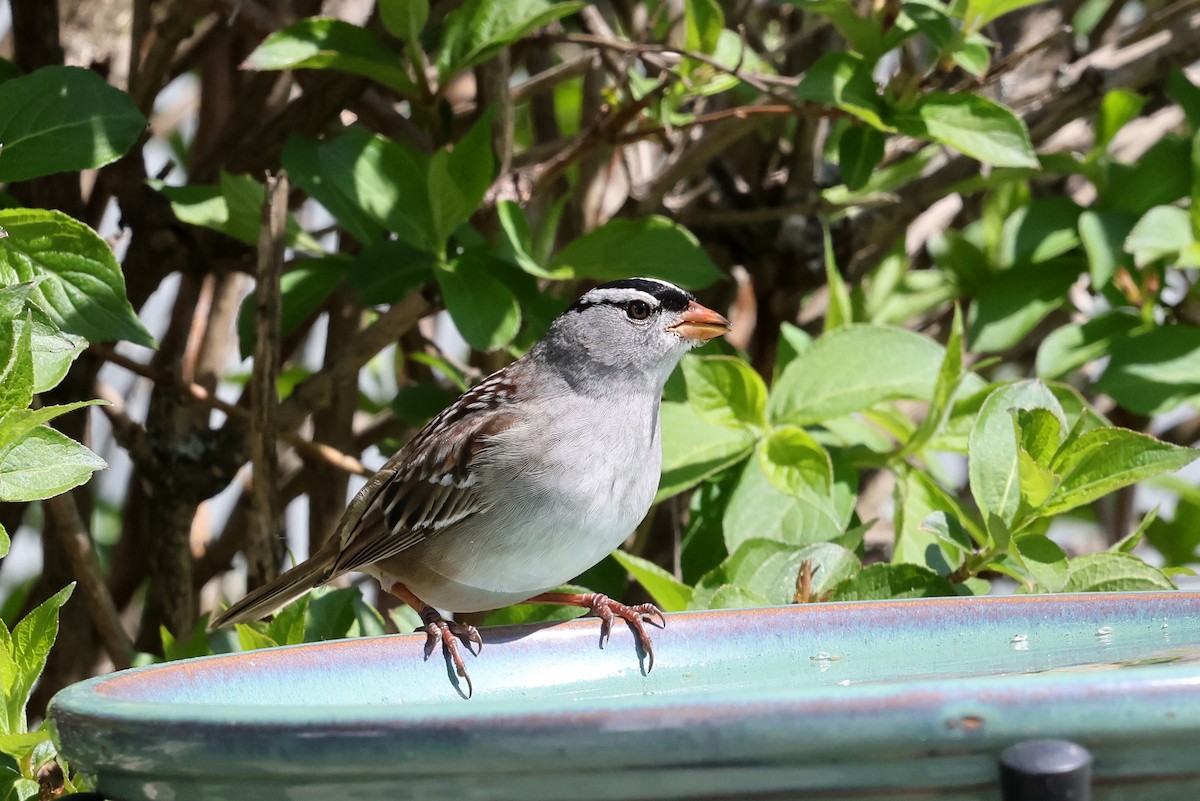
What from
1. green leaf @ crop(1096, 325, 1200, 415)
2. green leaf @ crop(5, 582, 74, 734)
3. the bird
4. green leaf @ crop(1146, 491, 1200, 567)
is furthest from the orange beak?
green leaf @ crop(1146, 491, 1200, 567)

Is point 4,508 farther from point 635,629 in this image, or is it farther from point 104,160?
point 635,629

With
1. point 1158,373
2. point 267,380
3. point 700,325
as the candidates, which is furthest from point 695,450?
point 1158,373

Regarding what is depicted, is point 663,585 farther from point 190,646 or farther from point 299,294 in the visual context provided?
point 299,294

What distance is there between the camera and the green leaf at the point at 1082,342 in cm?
283

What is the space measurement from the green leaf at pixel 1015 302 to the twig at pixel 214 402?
1.29 metres

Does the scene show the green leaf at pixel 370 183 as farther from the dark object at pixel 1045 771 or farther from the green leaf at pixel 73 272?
the dark object at pixel 1045 771

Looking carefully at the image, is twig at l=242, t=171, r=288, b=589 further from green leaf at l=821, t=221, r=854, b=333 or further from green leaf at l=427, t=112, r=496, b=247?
green leaf at l=821, t=221, r=854, b=333

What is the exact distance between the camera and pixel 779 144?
3275 mm

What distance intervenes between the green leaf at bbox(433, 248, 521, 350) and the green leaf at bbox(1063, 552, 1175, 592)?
95cm

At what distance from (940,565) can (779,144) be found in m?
1.38

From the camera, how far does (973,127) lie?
2.38 metres

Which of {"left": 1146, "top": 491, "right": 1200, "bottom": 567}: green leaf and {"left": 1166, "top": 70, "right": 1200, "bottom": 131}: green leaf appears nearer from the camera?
{"left": 1166, "top": 70, "right": 1200, "bottom": 131}: green leaf

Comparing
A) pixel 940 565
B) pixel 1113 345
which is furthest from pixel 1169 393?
pixel 940 565

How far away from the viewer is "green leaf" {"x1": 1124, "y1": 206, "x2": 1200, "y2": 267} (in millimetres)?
2635
